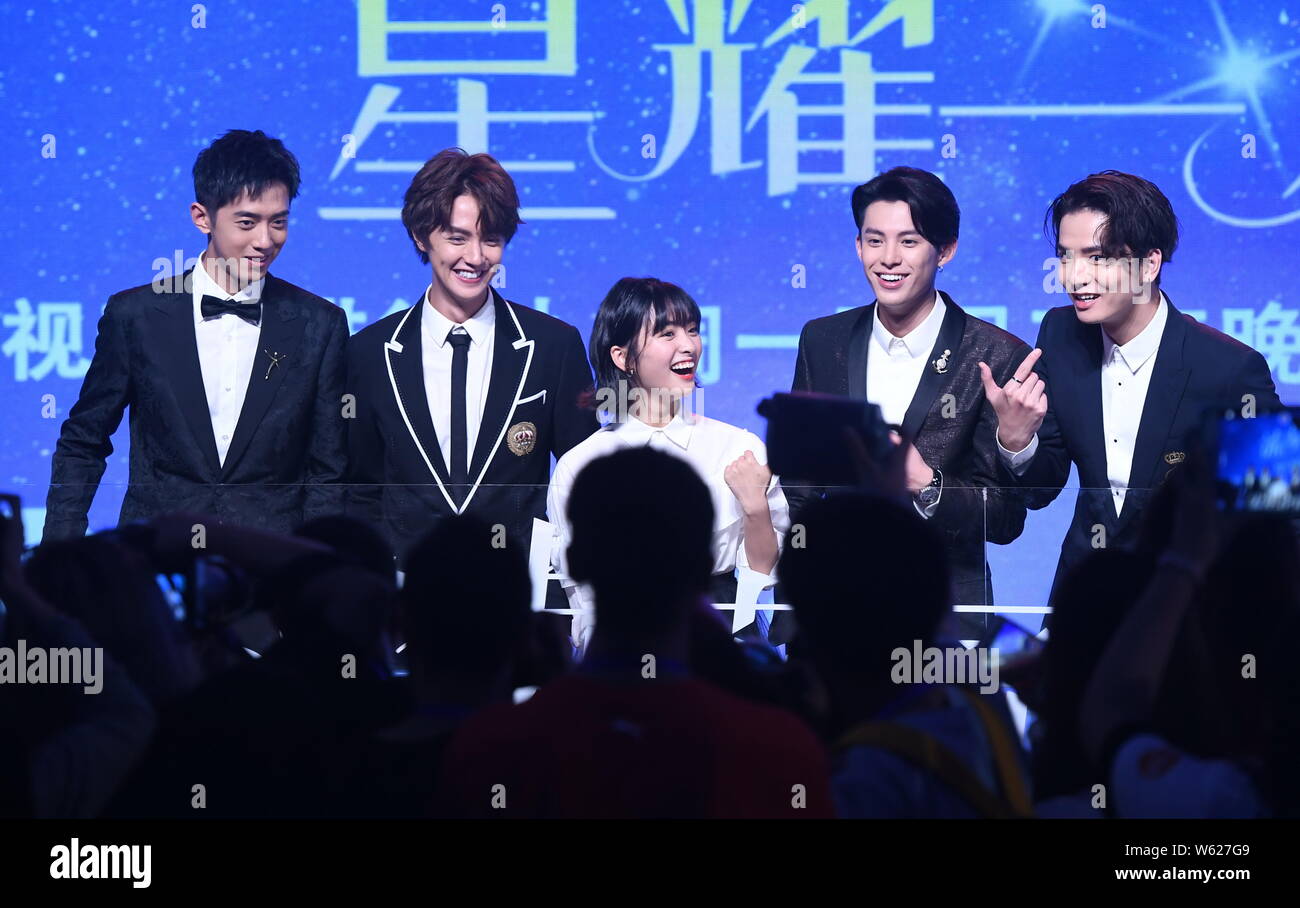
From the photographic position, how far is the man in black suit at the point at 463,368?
3.71 m

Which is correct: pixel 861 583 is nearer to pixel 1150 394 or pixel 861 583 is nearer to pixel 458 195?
pixel 1150 394

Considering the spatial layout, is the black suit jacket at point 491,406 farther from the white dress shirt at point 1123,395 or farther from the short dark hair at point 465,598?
the white dress shirt at point 1123,395

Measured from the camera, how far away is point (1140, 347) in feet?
12.2

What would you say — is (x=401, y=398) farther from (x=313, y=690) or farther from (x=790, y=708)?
(x=790, y=708)

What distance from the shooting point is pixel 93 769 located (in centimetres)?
307

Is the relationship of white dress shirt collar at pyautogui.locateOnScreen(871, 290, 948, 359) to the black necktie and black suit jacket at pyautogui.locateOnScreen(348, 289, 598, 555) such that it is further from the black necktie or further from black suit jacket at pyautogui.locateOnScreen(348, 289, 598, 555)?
the black necktie

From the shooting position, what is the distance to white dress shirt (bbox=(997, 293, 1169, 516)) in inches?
141

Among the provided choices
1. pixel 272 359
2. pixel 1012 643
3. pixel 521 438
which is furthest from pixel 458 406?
pixel 1012 643

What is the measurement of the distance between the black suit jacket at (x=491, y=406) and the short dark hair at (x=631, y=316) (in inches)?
3.7

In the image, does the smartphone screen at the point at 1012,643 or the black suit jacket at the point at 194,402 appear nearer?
the smartphone screen at the point at 1012,643

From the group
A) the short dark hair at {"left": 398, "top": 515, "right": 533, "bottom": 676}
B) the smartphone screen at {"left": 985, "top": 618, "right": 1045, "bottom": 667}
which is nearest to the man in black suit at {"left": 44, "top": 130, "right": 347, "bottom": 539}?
the short dark hair at {"left": 398, "top": 515, "right": 533, "bottom": 676}

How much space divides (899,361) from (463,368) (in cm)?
104

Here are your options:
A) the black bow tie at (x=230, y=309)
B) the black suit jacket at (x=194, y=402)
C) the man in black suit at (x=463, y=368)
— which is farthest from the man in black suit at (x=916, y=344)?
the black bow tie at (x=230, y=309)

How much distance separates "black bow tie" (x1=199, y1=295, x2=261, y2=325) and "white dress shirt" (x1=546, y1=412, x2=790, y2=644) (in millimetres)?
945
